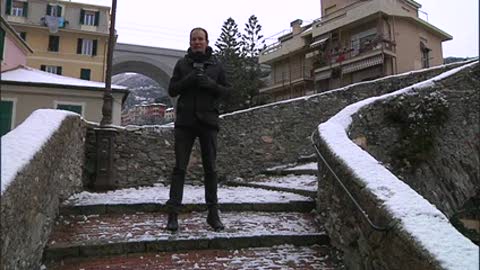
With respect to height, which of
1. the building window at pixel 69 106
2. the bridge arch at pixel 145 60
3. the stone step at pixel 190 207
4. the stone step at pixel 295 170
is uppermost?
the bridge arch at pixel 145 60

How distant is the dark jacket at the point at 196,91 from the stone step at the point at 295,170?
331cm

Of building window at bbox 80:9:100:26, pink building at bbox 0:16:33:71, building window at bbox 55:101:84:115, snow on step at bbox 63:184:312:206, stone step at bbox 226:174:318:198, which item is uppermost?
building window at bbox 80:9:100:26

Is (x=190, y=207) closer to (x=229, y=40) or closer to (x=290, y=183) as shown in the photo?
(x=290, y=183)

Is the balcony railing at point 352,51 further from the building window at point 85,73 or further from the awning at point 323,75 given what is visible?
the building window at point 85,73

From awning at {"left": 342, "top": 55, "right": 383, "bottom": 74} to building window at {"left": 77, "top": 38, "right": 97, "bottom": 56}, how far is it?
840 inches

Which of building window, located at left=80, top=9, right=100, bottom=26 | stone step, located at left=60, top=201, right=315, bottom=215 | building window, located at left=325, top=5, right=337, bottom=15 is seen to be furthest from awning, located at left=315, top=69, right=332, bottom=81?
building window, located at left=80, top=9, right=100, bottom=26

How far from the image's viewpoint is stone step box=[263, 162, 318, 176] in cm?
702

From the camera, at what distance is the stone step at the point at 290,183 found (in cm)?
535

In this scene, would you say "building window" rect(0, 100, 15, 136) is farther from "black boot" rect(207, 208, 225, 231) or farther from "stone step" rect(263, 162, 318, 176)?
"black boot" rect(207, 208, 225, 231)

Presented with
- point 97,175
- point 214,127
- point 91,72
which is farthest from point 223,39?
point 214,127

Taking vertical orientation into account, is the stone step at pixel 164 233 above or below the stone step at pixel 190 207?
below

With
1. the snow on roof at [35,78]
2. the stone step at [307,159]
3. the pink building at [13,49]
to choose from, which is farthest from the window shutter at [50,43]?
the stone step at [307,159]

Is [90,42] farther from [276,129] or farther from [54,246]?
[54,246]

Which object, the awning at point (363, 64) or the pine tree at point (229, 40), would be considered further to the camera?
the pine tree at point (229, 40)
